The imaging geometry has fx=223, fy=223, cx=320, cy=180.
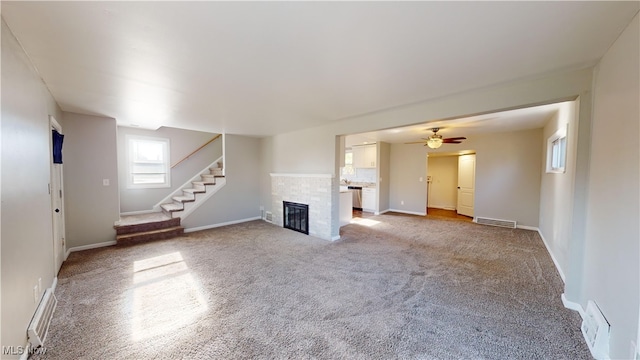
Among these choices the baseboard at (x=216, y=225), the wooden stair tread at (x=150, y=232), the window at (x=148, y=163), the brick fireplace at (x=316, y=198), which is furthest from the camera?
the window at (x=148, y=163)

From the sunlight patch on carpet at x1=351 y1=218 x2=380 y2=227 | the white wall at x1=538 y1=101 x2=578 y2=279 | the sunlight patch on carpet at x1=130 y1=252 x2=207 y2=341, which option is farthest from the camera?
the sunlight patch on carpet at x1=351 y1=218 x2=380 y2=227

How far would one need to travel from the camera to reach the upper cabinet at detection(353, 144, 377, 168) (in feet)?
24.4

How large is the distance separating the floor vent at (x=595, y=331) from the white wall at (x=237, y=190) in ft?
20.3

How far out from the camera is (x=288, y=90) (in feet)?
9.09

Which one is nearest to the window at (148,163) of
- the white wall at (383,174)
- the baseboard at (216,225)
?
the baseboard at (216,225)

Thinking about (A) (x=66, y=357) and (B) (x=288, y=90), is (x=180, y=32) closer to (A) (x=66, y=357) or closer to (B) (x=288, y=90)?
(B) (x=288, y=90)

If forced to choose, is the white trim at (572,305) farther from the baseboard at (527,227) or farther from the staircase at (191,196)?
the staircase at (191,196)

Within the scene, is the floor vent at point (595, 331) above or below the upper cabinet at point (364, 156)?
below

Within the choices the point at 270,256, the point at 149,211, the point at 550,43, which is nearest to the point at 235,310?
the point at 270,256

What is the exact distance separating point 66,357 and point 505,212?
7.92 metres

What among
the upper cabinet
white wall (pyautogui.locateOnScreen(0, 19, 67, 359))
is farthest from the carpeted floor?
the upper cabinet

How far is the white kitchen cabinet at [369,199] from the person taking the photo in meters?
7.44

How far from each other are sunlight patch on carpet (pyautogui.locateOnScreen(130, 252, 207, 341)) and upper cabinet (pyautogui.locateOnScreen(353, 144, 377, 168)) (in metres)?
5.88

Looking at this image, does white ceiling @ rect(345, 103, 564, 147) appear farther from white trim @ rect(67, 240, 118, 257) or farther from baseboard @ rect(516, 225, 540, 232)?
white trim @ rect(67, 240, 118, 257)
